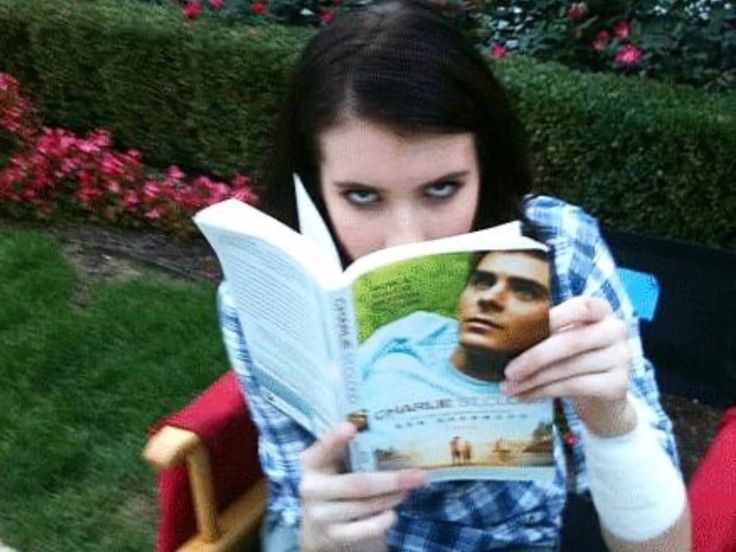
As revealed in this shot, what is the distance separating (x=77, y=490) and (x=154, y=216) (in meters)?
1.78

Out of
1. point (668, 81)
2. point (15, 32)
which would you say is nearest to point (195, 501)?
point (668, 81)

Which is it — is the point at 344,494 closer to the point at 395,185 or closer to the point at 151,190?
the point at 395,185

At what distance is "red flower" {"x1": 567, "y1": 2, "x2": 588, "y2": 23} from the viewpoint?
13.1 feet

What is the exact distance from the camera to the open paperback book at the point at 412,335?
122cm

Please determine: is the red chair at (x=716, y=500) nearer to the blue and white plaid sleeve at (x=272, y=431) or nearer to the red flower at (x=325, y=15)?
the blue and white plaid sleeve at (x=272, y=431)

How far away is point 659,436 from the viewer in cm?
158

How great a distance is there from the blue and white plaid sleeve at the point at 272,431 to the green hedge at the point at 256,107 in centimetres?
192

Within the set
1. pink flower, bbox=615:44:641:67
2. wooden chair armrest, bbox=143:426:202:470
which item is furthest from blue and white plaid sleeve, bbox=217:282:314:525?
pink flower, bbox=615:44:641:67

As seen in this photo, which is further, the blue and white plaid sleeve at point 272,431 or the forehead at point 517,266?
the blue and white plaid sleeve at point 272,431

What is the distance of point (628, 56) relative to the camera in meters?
3.77

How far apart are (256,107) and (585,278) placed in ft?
9.72

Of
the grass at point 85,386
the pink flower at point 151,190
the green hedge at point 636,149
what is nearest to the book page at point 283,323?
the grass at point 85,386

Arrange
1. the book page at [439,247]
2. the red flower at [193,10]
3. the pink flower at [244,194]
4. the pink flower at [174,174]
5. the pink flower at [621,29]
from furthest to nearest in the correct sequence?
1. the pink flower at [174,174]
2. the red flower at [193,10]
3. the pink flower at [244,194]
4. the pink flower at [621,29]
5. the book page at [439,247]

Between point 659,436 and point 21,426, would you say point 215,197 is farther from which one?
point 659,436
